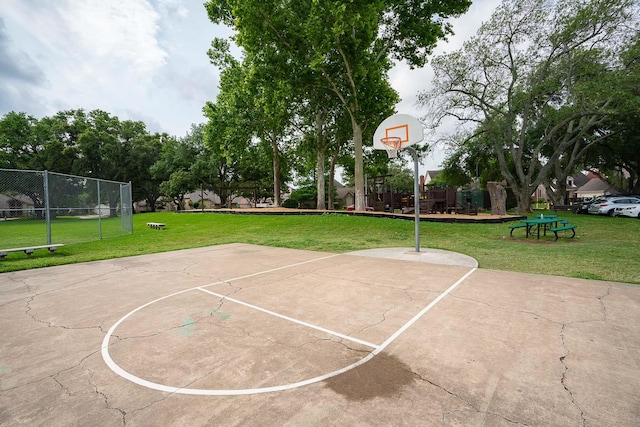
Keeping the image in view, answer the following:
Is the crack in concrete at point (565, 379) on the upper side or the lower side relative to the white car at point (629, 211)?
lower

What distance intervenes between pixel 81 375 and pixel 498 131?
2787 centimetres

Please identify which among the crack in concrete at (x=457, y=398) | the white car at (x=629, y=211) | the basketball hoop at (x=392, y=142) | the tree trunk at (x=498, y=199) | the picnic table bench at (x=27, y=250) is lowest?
the crack in concrete at (x=457, y=398)

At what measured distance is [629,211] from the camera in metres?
19.0

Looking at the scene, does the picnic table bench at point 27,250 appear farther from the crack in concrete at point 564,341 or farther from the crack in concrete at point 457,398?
the crack in concrete at point 564,341

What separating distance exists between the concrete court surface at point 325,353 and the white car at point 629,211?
20031 mm

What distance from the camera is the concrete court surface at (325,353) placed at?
2.10 metres

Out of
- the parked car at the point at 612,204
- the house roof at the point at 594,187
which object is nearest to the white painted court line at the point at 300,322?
the parked car at the point at 612,204

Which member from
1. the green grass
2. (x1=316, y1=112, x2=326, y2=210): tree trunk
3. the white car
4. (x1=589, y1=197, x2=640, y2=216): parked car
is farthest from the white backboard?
(x1=589, y1=197, x2=640, y2=216): parked car

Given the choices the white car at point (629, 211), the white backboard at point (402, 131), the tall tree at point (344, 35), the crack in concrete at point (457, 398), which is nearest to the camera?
the crack in concrete at point (457, 398)

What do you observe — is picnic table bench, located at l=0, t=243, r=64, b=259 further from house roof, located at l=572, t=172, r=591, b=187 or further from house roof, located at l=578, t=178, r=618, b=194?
house roof, located at l=572, t=172, r=591, b=187

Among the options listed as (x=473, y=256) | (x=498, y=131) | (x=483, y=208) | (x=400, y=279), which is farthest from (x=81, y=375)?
(x=483, y=208)

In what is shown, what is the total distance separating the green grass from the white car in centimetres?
760

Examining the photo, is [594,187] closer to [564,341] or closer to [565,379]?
[564,341]

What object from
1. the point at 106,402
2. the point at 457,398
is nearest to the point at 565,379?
the point at 457,398
